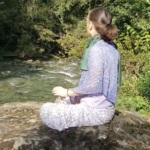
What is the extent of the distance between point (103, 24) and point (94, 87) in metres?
0.63

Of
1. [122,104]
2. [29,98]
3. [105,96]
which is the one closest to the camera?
[105,96]

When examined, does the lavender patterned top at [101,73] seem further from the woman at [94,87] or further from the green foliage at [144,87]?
the green foliage at [144,87]

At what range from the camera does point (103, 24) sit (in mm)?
2975

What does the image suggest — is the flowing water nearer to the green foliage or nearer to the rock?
the green foliage

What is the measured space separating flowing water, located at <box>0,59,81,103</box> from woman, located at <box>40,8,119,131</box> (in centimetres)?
510

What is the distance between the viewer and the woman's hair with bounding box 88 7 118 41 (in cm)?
296

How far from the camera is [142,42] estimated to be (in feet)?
26.0

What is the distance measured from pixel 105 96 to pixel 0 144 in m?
1.23

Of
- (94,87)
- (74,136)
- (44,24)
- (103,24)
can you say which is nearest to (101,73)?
(94,87)

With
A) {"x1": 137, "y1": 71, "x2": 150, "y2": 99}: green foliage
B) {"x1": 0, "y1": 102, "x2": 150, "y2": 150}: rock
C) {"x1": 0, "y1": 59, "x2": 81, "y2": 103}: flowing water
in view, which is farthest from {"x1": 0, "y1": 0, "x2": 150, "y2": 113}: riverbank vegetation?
{"x1": 0, "y1": 102, "x2": 150, "y2": 150}: rock

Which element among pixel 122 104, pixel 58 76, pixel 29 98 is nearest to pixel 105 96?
pixel 122 104

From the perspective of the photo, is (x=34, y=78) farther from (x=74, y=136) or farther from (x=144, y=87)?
(x=74, y=136)

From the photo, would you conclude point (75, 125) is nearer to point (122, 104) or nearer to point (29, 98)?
point (122, 104)

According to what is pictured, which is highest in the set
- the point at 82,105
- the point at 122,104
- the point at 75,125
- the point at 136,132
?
the point at 82,105
